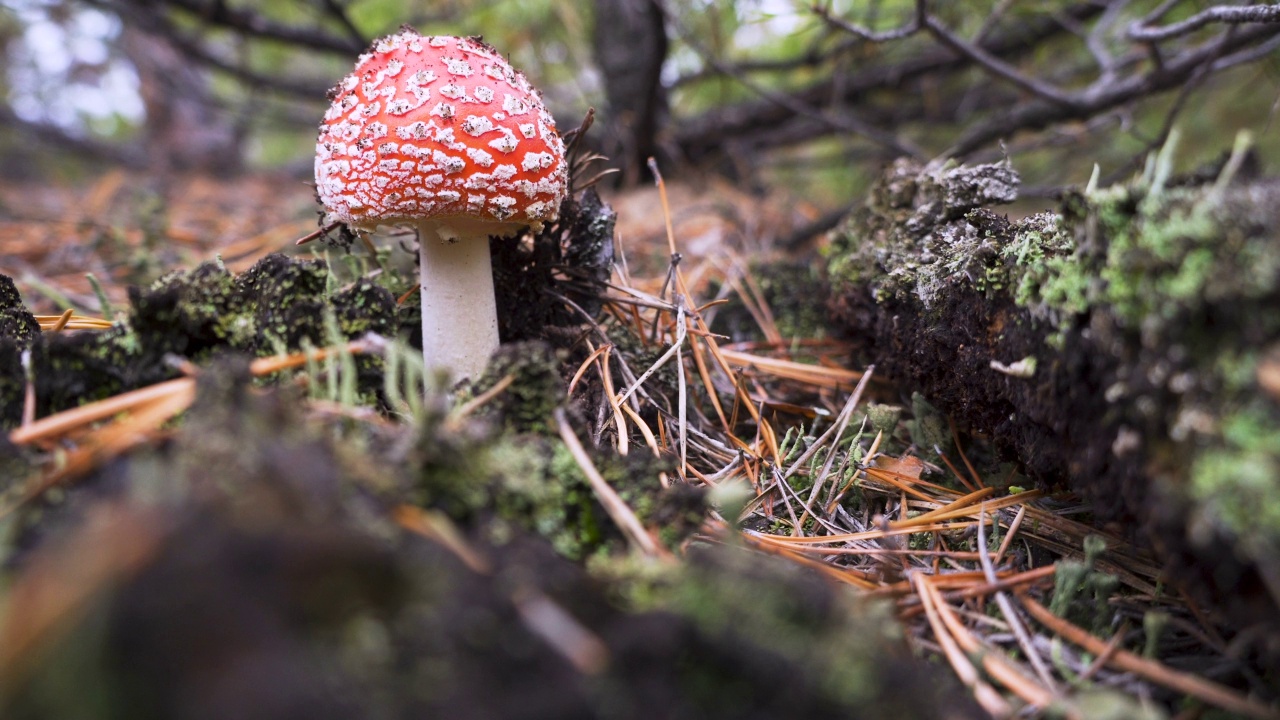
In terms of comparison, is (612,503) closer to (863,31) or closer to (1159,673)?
(1159,673)

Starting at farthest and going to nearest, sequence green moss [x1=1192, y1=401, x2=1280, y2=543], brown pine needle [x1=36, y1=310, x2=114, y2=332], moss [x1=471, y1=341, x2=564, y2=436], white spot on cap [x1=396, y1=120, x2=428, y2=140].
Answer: brown pine needle [x1=36, y1=310, x2=114, y2=332] → white spot on cap [x1=396, y1=120, x2=428, y2=140] → moss [x1=471, y1=341, x2=564, y2=436] → green moss [x1=1192, y1=401, x2=1280, y2=543]

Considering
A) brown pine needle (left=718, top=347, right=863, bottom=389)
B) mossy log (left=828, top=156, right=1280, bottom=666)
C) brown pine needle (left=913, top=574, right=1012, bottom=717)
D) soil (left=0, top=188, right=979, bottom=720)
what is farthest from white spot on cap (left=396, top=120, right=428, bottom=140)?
brown pine needle (left=913, top=574, right=1012, bottom=717)

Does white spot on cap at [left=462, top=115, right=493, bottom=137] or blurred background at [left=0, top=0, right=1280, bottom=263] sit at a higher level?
blurred background at [left=0, top=0, right=1280, bottom=263]

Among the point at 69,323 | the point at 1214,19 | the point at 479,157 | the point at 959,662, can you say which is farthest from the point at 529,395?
the point at 1214,19

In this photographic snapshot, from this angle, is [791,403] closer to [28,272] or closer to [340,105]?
[340,105]

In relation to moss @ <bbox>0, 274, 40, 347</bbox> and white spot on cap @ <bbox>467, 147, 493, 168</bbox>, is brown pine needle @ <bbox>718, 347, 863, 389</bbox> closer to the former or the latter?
white spot on cap @ <bbox>467, 147, 493, 168</bbox>

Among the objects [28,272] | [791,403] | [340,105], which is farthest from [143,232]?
[791,403]
